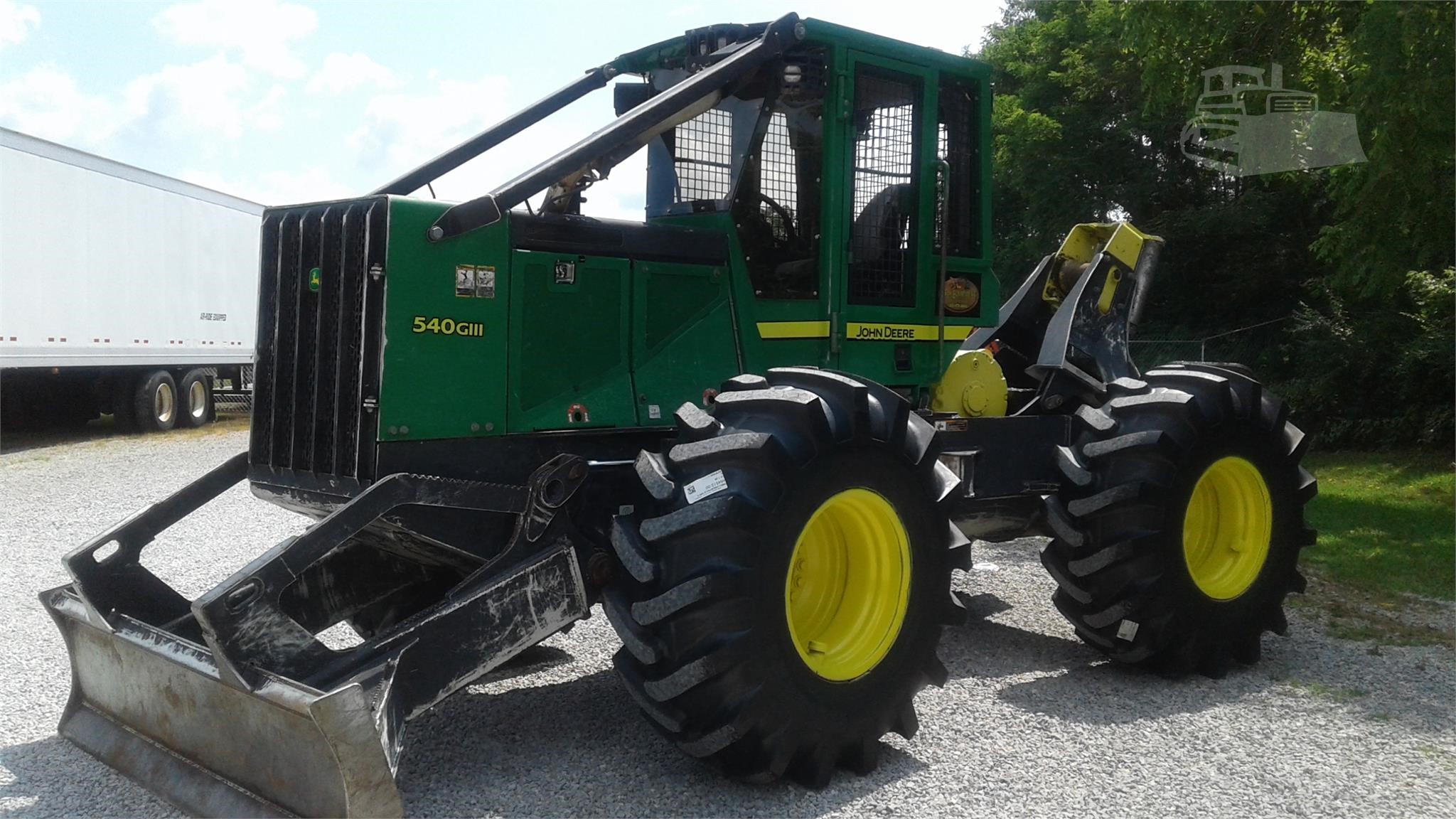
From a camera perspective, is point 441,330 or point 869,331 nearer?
point 441,330

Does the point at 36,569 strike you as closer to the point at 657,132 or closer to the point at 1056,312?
the point at 657,132

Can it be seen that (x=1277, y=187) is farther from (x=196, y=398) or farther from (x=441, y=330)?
(x=441, y=330)

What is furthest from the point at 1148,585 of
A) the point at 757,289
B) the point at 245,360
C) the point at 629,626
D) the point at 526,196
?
the point at 245,360

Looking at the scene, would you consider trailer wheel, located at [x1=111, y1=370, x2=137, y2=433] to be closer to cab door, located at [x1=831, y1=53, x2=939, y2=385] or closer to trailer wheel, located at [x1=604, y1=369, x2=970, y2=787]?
cab door, located at [x1=831, y1=53, x2=939, y2=385]

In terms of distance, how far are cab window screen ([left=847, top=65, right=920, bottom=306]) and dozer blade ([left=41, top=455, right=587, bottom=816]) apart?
6.33 feet

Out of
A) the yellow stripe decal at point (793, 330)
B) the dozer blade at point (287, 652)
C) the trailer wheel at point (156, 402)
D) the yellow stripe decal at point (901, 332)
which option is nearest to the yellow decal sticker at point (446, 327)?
the dozer blade at point (287, 652)

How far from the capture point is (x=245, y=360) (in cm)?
2194

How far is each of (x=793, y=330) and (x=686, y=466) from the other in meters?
1.47

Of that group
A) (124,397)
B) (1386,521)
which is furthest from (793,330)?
(124,397)

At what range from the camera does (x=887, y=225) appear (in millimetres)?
6098

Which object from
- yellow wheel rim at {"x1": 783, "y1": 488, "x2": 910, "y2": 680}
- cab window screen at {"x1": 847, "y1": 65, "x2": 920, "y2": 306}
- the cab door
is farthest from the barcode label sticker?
cab window screen at {"x1": 847, "y1": 65, "x2": 920, "y2": 306}

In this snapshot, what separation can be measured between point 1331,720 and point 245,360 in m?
20.0

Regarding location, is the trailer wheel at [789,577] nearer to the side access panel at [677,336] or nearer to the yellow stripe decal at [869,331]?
the side access panel at [677,336]

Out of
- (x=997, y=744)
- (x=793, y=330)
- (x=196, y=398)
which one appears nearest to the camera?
(x=997, y=744)
